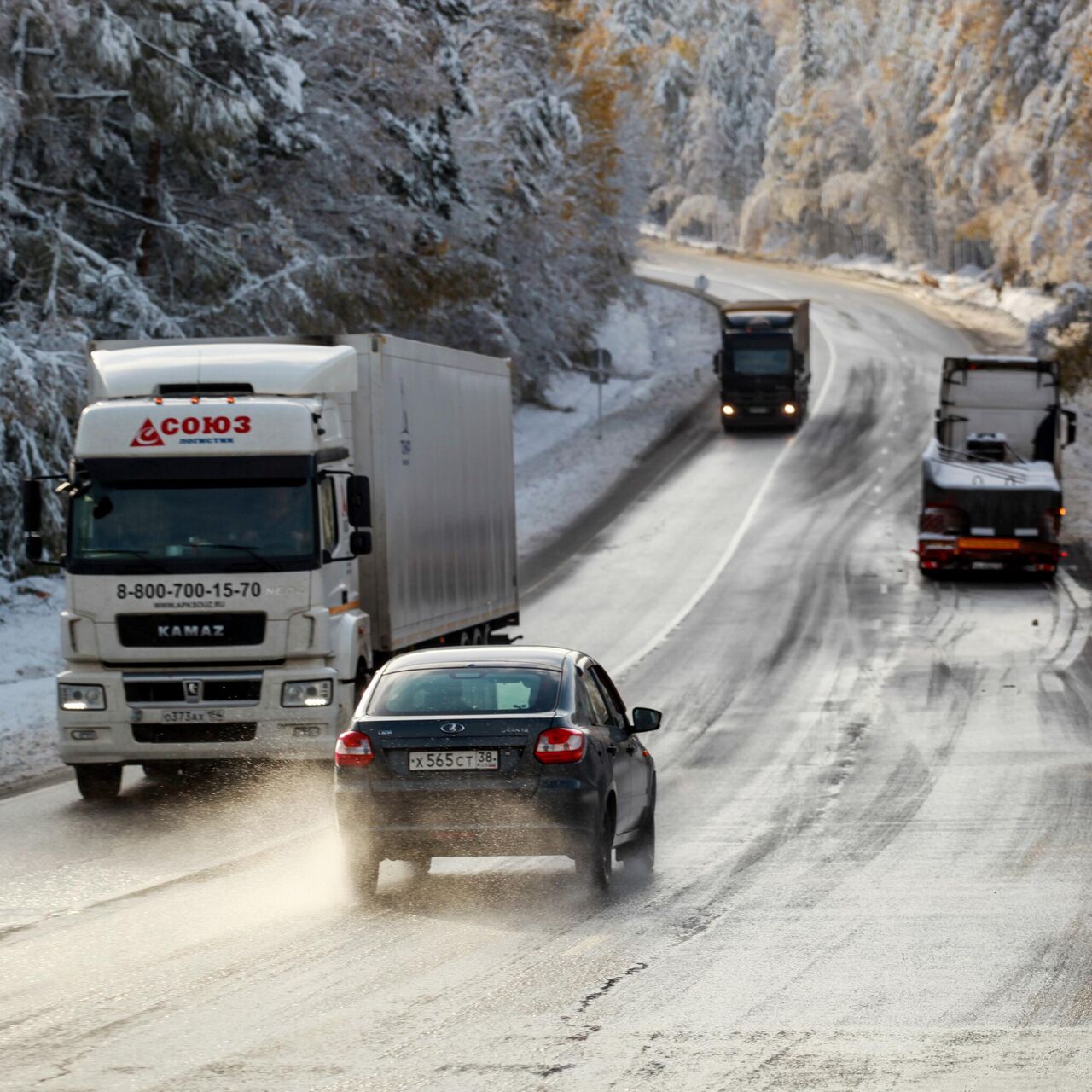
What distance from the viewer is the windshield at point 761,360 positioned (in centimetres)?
5625

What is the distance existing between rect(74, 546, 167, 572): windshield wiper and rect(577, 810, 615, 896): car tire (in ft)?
17.6

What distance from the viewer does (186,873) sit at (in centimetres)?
1280

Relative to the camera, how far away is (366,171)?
124 ft

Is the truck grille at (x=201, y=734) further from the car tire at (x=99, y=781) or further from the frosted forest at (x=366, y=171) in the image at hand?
the frosted forest at (x=366, y=171)

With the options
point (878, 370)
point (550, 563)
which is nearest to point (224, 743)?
point (550, 563)

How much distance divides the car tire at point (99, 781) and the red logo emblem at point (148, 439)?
258 centimetres

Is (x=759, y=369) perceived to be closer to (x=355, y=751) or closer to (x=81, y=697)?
(x=81, y=697)

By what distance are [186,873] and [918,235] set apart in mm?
103178

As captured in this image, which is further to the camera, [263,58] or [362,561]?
[263,58]

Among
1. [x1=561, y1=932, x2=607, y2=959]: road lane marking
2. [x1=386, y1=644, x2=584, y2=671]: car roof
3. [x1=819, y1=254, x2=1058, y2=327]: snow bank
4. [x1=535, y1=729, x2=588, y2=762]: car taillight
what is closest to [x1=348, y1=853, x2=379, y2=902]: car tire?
[x1=535, y1=729, x2=588, y2=762]: car taillight

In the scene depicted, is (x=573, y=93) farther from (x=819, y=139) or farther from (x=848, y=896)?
(x=819, y=139)

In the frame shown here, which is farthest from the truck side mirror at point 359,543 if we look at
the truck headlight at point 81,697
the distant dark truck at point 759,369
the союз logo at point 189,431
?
the distant dark truck at point 759,369

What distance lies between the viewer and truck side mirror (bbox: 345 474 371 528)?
16109 millimetres

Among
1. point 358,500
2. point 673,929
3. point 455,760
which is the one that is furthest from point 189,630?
point 673,929
